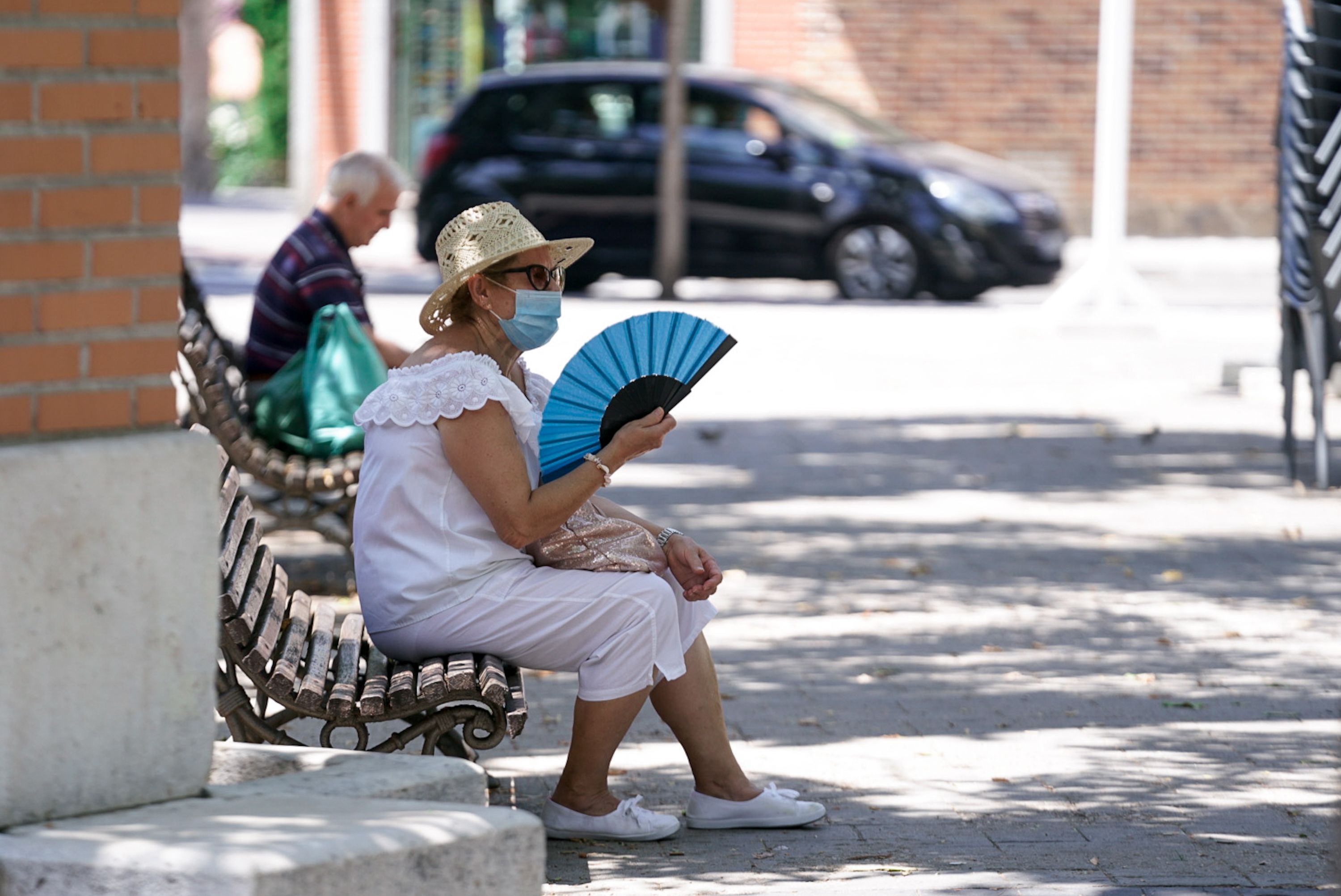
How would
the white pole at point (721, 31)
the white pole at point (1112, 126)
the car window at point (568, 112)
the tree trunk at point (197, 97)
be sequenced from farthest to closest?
1. the tree trunk at point (197, 97)
2. the white pole at point (721, 31)
3. the car window at point (568, 112)
4. the white pole at point (1112, 126)

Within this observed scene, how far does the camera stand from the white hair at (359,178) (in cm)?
682

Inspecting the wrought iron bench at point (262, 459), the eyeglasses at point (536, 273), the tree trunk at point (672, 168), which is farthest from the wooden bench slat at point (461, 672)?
the tree trunk at point (672, 168)

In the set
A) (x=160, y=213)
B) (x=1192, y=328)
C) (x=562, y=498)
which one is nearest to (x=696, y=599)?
(x=562, y=498)

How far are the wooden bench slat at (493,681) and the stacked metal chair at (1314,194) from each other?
5.45 metres

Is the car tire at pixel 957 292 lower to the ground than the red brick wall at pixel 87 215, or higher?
lower

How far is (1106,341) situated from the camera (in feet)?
46.6

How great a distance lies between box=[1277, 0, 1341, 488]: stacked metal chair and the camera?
338 inches

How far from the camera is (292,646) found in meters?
4.40

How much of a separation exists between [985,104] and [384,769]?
65.8 feet

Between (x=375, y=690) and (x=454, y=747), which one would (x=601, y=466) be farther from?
(x=454, y=747)

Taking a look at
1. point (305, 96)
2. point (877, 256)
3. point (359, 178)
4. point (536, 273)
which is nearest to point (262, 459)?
point (359, 178)

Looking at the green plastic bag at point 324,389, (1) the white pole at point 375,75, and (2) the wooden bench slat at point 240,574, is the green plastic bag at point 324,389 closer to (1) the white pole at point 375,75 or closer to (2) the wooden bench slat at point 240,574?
(2) the wooden bench slat at point 240,574

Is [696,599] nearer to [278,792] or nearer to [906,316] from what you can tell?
[278,792]

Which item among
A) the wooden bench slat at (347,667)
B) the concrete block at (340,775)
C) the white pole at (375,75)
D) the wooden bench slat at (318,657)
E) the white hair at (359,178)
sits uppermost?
the white pole at (375,75)
